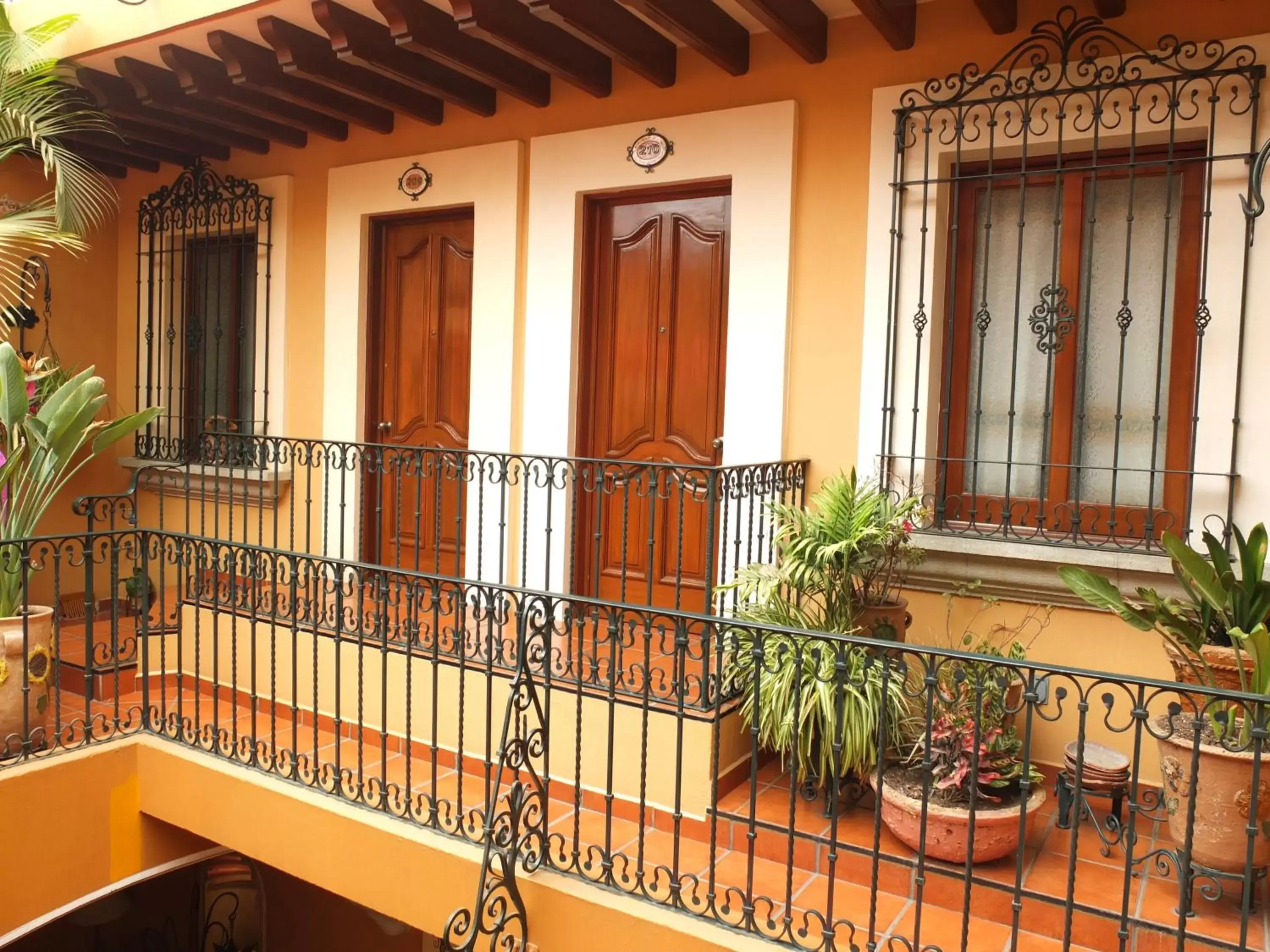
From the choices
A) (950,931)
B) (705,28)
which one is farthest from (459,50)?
(950,931)

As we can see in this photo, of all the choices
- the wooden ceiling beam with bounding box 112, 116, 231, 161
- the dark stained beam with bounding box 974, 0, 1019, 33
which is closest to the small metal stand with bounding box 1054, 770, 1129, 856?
the dark stained beam with bounding box 974, 0, 1019, 33

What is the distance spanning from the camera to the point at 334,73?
5.48 meters

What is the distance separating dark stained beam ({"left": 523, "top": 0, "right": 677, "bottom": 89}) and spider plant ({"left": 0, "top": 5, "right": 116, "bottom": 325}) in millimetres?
3086

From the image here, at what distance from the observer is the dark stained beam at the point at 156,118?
20.1 ft

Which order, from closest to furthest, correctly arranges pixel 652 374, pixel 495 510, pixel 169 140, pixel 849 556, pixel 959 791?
pixel 959 791, pixel 849 556, pixel 652 374, pixel 495 510, pixel 169 140

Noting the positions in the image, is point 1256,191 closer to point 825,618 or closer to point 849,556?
point 849,556

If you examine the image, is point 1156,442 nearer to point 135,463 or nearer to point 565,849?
point 565,849

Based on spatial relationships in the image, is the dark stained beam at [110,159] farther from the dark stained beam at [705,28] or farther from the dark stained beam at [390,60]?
the dark stained beam at [705,28]

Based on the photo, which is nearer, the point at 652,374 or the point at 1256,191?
the point at 1256,191

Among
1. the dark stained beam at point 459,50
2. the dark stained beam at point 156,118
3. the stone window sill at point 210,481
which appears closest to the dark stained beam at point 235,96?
the dark stained beam at point 156,118

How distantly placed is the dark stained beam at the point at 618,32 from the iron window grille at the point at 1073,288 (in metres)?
1.33

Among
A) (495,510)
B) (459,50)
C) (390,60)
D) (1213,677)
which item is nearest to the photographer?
(1213,677)

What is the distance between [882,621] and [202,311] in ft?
19.3

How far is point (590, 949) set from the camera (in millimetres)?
3285
